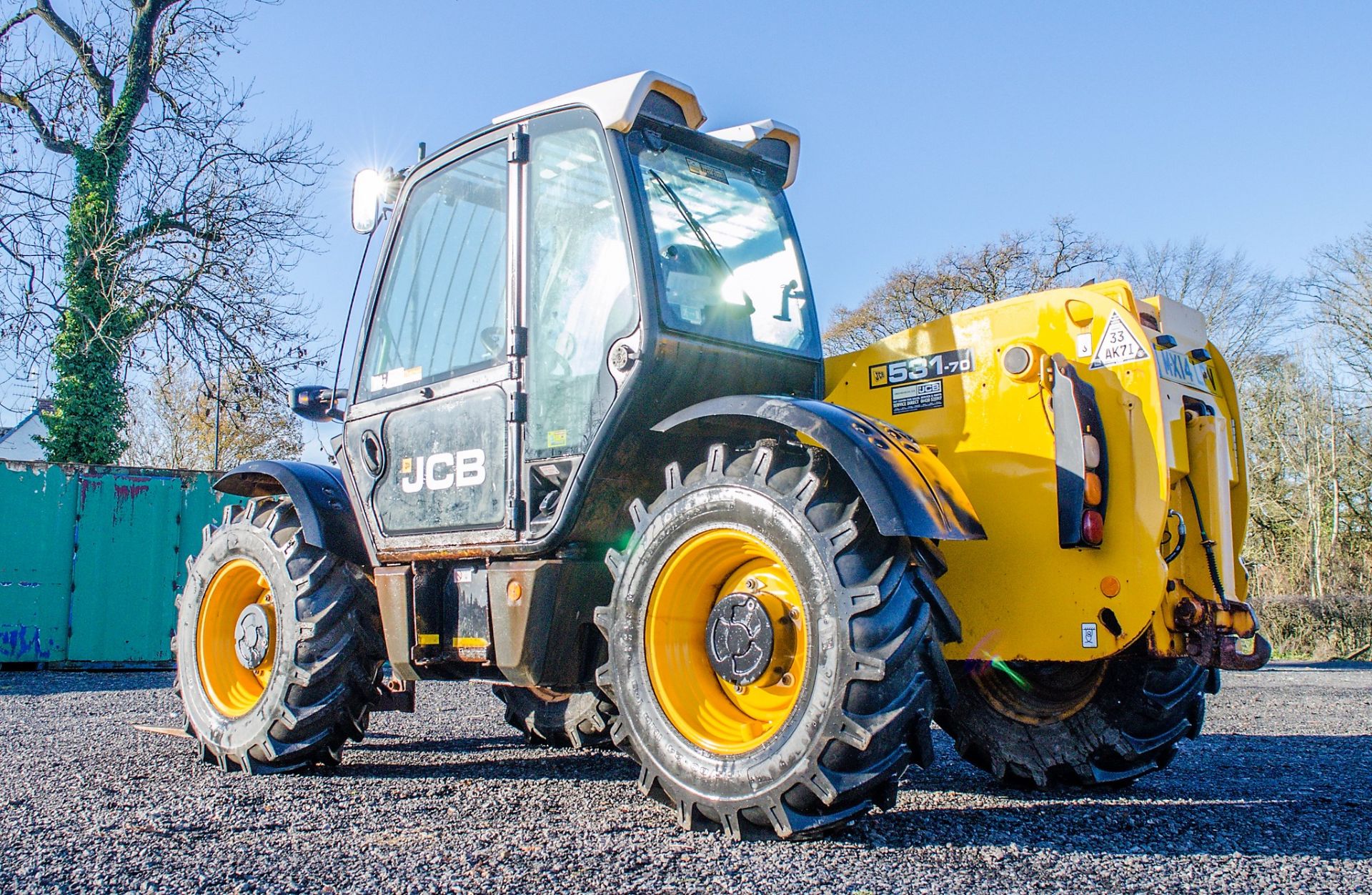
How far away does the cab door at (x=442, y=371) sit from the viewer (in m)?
4.38

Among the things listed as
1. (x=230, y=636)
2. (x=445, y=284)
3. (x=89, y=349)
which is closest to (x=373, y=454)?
(x=445, y=284)

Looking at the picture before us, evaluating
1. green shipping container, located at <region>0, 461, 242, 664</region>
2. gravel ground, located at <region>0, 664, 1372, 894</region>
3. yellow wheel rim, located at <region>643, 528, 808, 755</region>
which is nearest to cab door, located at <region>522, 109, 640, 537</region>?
yellow wheel rim, located at <region>643, 528, 808, 755</region>

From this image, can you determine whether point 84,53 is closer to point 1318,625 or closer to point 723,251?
point 723,251

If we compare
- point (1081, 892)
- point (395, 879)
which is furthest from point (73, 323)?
point (1081, 892)

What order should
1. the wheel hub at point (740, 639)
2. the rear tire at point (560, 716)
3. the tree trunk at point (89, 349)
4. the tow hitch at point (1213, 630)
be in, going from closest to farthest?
the wheel hub at point (740, 639) → the tow hitch at point (1213, 630) → the rear tire at point (560, 716) → the tree trunk at point (89, 349)

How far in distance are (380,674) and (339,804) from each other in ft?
3.17

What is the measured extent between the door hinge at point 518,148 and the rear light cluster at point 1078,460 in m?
2.21

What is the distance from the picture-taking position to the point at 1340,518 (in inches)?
1028

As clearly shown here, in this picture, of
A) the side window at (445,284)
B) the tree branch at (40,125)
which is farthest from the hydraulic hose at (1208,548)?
the tree branch at (40,125)

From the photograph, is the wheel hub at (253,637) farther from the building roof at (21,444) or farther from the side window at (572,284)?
the building roof at (21,444)

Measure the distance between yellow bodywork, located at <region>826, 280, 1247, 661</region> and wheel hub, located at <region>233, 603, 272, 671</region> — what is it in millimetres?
3086

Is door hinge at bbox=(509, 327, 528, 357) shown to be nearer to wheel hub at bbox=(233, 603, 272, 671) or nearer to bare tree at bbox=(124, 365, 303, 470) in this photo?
wheel hub at bbox=(233, 603, 272, 671)

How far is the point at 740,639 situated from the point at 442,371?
1980 millimetres

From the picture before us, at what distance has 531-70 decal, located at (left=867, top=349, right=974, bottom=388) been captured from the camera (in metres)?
4.32
